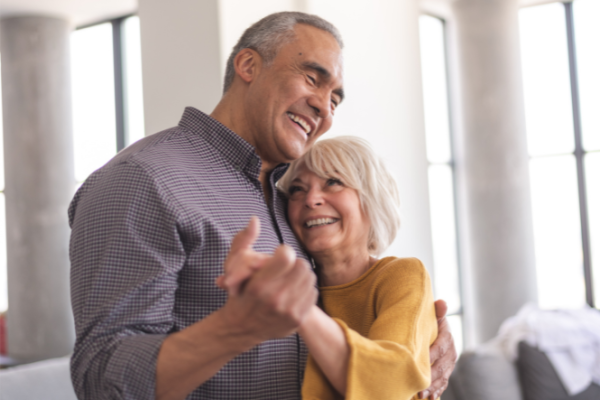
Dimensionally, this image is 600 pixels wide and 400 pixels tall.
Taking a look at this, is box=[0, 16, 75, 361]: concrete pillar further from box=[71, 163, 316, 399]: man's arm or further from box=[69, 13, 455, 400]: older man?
box=[71, 163, 316, 399]: man's arm

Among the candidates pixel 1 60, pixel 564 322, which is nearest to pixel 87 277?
pixel 564 322

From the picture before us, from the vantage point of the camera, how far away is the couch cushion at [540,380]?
3.43 m

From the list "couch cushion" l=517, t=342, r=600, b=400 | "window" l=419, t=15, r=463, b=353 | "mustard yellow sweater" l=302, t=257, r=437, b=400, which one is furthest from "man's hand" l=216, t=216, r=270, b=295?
"window" l=419, t=15, r=463, b=353

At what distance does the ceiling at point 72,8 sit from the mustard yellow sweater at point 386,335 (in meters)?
5.45

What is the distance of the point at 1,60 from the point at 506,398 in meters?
6.14

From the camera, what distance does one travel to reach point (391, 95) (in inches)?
134

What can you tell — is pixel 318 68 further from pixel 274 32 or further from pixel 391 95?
pixel 391 95

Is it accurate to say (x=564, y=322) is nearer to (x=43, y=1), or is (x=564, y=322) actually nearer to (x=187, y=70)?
(x=187, y=70)

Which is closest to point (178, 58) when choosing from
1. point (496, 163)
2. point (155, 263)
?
point (155, 263)

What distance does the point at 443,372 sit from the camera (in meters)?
1.51

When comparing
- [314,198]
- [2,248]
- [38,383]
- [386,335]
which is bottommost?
[38,383]

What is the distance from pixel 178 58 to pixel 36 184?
4304mm

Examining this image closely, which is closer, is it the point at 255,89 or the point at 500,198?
the point at 255,89

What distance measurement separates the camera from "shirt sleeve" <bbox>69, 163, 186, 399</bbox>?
0.96 meters
